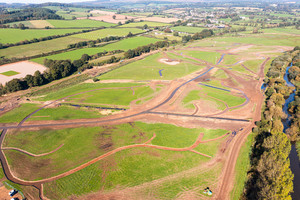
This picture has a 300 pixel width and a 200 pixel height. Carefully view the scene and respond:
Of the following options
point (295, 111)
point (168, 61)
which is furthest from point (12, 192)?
point (168, 61)

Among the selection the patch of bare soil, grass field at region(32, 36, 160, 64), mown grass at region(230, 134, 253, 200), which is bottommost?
mown grass at region(230, 134, 253, 200)

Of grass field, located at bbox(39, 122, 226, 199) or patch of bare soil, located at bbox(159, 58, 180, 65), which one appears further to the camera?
patch of bare soil, located at bbox(159, 58, 180, 65)

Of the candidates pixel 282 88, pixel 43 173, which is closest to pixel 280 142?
pixel 282 88

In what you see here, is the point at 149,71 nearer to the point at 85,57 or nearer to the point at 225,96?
the point at 225,96

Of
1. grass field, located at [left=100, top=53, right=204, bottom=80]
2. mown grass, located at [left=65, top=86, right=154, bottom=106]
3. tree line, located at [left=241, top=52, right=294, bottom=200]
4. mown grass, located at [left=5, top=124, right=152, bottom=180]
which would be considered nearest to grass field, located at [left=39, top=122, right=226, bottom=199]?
mown grass, located at [left=5, top=124, right=152, bottom=180]

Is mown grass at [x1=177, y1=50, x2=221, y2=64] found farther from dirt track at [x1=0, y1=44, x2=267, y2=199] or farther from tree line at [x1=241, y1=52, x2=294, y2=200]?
tree line at [x1=241, y1=52, x2=294, y2=200]

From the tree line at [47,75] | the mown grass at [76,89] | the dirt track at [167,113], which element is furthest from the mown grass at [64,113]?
the tree line at [47,75]
